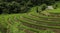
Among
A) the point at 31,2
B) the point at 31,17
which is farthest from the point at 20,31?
Result: the point at 31,2

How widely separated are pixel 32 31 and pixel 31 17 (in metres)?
5.60

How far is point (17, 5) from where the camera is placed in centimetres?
5466

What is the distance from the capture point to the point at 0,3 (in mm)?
54500

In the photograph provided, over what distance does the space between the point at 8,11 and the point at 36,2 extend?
8.81 metres

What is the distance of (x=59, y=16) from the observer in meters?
34.2

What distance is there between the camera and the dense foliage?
53.8m

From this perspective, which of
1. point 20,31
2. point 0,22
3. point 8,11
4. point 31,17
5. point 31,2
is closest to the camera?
point 20,31

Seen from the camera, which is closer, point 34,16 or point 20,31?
point 20,31

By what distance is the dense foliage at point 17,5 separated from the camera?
2117 inches

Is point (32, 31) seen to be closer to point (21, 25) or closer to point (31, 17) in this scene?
point (21, 25)

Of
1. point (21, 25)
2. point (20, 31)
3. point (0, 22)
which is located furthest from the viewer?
point (0, 22)

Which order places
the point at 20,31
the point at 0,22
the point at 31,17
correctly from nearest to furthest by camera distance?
the point at 20,31 → the point at 31,17 → the point at 0,22

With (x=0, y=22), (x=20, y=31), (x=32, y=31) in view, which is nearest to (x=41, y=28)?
(x=32, y=31)

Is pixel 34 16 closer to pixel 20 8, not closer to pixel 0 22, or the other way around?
pixel 0 22
